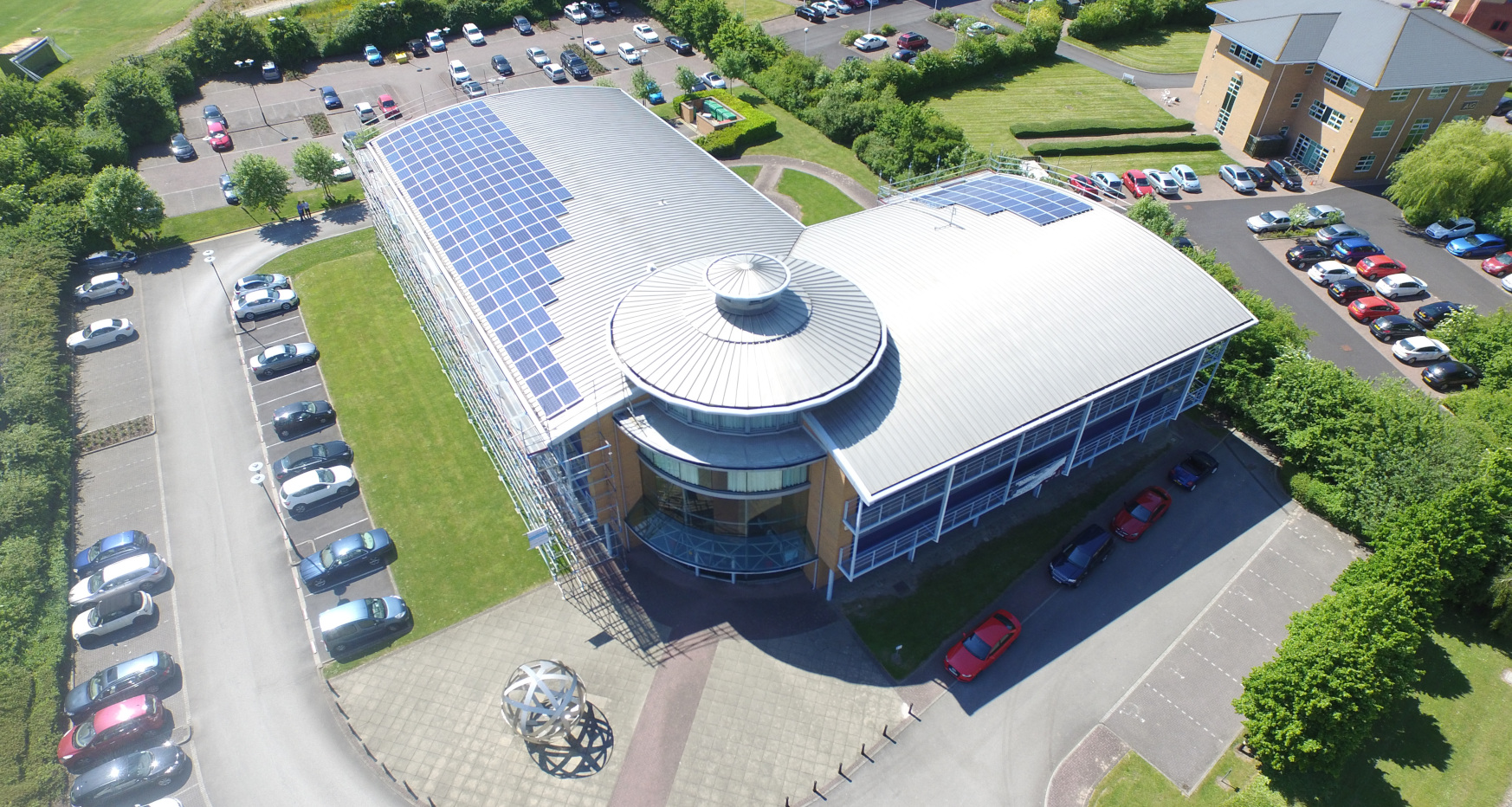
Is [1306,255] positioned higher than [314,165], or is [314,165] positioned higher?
[314,165]

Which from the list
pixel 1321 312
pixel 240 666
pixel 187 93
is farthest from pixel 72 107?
pixel 1321 312

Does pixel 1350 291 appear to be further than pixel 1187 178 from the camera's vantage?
No

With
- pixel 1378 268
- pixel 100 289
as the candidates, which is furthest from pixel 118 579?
pixel 1378 268

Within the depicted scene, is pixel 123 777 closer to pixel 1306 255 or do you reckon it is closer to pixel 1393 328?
pixel 1393 328

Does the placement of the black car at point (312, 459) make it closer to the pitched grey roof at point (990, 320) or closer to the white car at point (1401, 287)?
the pitched grey roof at point (990, 320)

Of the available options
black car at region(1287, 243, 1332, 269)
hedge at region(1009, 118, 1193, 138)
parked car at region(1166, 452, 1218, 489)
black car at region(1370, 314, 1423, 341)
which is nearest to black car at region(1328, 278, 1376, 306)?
black car at region(1370, 314, 1423, 341)

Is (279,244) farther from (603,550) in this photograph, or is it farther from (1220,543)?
(1220,543)

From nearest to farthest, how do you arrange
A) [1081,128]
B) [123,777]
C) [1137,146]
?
1. [123,777]
2. [1137,146]
3. [1081,128]
